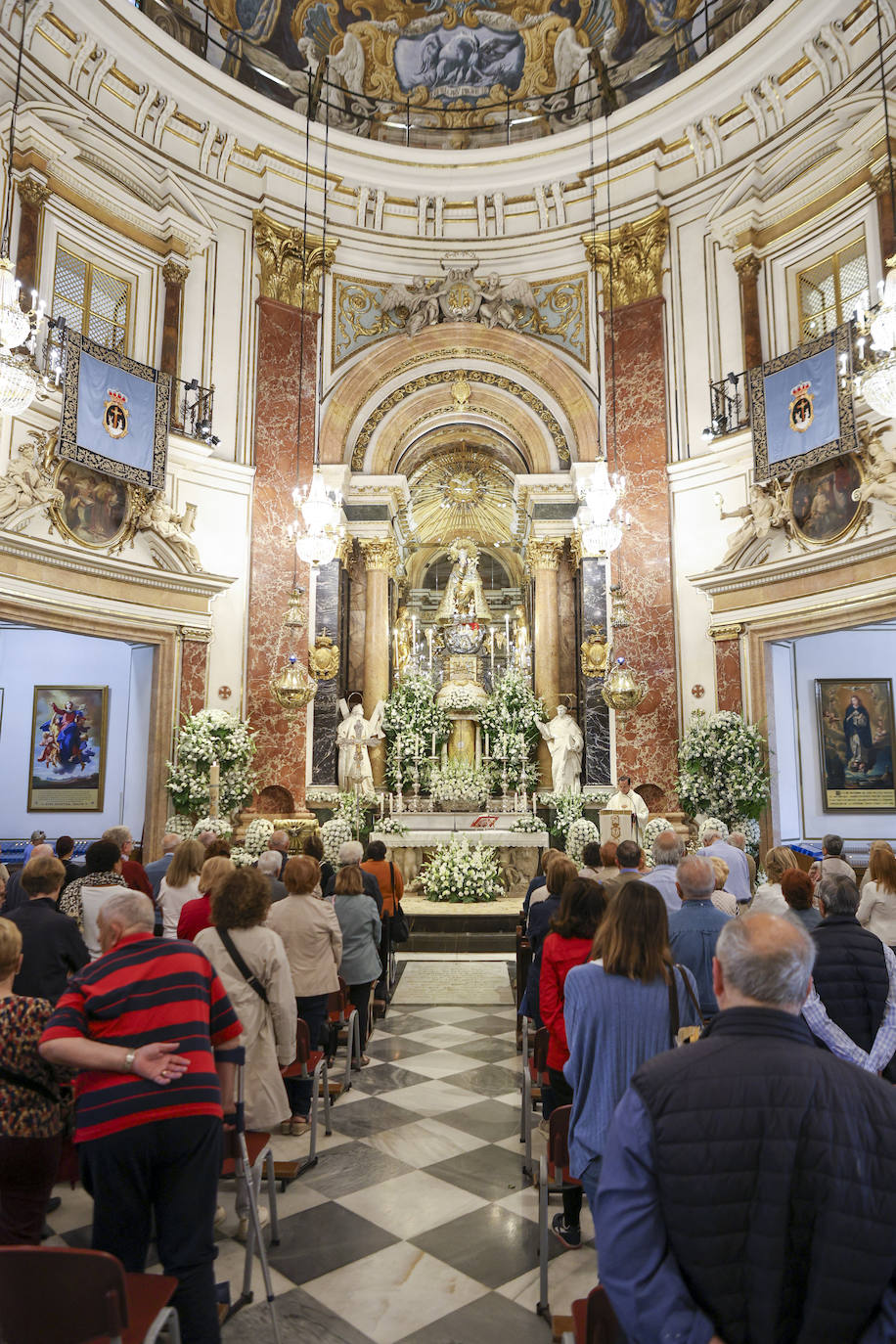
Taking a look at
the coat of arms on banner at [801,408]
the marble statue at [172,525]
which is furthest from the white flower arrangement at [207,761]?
the coat of arms on banner at [801,408]

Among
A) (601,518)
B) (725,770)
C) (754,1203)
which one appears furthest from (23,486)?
(754,1203)

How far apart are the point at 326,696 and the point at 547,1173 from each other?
11911 millimetres

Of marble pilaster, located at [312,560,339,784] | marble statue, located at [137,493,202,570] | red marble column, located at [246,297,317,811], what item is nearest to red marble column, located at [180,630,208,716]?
red marble column, located at [246,297,317,811]

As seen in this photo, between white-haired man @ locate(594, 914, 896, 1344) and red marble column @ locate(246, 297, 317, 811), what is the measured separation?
42.6 ft

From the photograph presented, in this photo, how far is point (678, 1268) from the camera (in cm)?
158

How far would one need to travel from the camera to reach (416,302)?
16.3 meters

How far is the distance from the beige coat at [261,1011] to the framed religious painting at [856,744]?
12477 mm

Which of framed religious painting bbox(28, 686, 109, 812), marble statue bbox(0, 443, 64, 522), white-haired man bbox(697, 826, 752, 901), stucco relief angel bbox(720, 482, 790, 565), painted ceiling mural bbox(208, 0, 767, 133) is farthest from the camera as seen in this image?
painted ceiling mural bbox(208, 0, 767, 133)

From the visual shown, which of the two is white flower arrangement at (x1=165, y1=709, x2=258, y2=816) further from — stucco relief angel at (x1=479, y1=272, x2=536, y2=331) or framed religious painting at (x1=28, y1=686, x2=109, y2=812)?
stucco relief angel at (x1=479, y1=272, x2=536, y2=331)

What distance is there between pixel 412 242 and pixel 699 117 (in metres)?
5.28

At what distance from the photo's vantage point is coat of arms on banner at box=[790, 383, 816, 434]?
11.8 metres

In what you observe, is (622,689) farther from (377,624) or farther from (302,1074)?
(302,1074)

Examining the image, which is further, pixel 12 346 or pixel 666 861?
pixel 12 346

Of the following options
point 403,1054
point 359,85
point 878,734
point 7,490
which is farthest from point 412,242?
point 403,1054
